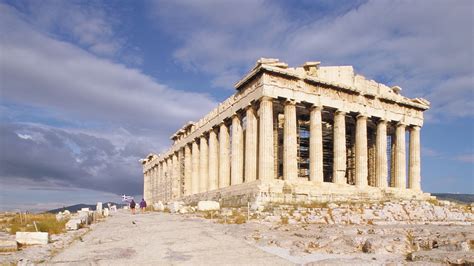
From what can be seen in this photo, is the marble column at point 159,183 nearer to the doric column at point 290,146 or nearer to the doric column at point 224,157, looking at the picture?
the doric column at point 224,157

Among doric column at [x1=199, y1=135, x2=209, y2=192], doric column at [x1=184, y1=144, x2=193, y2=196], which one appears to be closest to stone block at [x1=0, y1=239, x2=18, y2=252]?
doric column at [x1=199, y1=135, x2=209, y2=192]

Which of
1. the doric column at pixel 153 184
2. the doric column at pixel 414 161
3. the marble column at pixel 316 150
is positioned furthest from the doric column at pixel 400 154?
the doric column at pixel 153 184

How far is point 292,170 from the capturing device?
34625 millimetres

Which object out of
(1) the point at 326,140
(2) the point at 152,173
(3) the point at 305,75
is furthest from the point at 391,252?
(2) the point at 152,173

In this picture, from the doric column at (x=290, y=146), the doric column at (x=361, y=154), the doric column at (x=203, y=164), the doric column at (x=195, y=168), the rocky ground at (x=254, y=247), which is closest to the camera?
the rocky ground at (x=254, y=247)

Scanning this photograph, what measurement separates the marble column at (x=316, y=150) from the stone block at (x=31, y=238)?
24255 millimetres

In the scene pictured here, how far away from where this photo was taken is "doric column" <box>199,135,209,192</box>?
48312 mm

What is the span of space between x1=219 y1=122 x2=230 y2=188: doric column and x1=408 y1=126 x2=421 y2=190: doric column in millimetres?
18830

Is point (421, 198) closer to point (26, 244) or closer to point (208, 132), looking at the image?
point (208, 132)

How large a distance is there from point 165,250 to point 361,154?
96.3ft

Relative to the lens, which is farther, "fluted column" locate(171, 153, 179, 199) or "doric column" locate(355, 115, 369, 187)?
"fluted column" locate(171, 153, 179, 199)

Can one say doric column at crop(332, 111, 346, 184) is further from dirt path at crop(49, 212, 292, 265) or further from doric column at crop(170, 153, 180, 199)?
doric column at crop(170, 153, 180, 199)

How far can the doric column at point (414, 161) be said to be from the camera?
44312 mm

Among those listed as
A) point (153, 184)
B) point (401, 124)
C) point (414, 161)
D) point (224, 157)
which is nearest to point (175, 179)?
point (153, 184)
